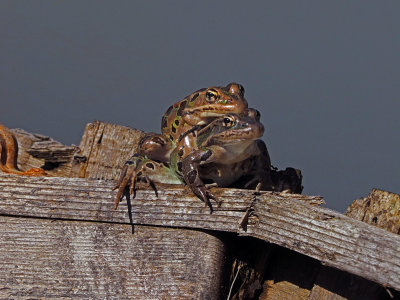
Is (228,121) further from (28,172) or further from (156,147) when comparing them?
(28,172)

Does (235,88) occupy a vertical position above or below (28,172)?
above

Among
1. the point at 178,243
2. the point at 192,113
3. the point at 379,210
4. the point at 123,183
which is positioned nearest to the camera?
the point at 379,210

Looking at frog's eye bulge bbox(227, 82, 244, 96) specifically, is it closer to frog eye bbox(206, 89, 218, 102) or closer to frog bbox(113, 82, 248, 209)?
frog bbox(113, 82, 248, 209)

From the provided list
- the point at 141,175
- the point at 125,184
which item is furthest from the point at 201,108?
the point at 125,184

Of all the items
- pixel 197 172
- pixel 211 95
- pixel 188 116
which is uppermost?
pixel 211 95

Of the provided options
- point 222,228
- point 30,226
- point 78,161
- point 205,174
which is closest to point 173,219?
point 222,228

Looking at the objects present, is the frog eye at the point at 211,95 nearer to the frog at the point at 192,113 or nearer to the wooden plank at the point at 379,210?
the frog at the point at 192,113

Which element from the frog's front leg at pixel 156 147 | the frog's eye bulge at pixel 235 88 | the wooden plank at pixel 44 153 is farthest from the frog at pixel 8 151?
the frog's eye bulge at pixel 235 88
